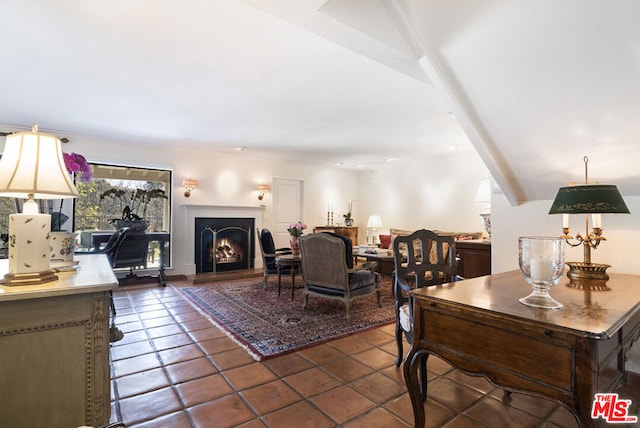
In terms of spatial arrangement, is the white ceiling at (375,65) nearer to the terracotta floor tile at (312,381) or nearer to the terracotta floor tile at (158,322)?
the terracotta floor tile at (312,381)

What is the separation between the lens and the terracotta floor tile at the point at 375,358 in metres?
2.34

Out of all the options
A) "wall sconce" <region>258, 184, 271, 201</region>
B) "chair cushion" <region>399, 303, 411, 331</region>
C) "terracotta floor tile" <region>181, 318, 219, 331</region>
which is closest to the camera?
"chair cushion" <region>399, 303, 411, 331</region>

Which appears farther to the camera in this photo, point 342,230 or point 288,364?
point 342,230

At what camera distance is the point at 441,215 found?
253 inches

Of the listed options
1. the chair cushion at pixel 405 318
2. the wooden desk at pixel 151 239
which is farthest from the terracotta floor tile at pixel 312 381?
the wooden desk at pixel 151 239

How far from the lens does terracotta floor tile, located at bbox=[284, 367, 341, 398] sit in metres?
1.99

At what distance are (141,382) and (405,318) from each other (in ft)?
5.94

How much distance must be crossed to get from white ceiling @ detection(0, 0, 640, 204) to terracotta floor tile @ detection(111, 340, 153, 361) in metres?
2.37

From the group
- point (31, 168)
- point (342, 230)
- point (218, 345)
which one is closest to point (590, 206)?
point (31, 168)

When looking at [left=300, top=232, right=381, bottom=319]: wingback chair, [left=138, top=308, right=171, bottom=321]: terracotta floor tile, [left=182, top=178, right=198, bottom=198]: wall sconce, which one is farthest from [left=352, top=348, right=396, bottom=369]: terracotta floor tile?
[left=182, top=178, right=198, bottom=198]: wall sconce

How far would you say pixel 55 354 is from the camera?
3.85ft

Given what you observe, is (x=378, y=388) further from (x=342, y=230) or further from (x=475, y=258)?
(x=342, y=230)

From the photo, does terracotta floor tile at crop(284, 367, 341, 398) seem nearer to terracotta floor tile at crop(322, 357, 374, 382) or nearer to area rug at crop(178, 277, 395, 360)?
terracotta floor tile at crop(322, 357, 374, 382)

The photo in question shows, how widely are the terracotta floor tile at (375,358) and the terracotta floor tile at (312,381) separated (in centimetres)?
35
